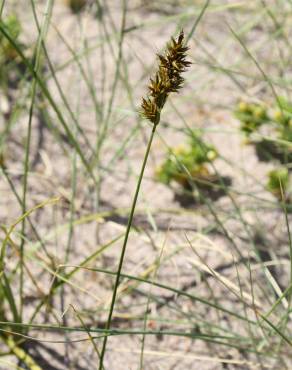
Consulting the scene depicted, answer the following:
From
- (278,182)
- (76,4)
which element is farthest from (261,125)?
(76,4)

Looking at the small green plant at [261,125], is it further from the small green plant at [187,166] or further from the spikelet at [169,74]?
the spikelet at [169,74]

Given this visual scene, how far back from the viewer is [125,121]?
64.4 inches

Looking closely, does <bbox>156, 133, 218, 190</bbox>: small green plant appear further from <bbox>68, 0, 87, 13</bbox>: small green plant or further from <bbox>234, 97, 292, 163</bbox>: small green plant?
<bbox>68, 0, 87, 13</bbox>: small green plant

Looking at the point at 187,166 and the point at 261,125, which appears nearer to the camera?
the point at 187,166

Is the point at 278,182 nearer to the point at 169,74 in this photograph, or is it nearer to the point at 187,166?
the point at 187,166

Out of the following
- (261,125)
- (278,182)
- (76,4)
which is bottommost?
(278,182)

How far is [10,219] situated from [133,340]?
426 millimetres

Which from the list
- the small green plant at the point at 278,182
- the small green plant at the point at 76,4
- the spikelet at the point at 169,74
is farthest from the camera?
the small green plant at the point at 76,4

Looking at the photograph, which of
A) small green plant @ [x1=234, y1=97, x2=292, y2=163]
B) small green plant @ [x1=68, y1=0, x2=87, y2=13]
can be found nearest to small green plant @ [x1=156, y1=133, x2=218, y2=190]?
small green plant @ [x1=234, y1=97, x2=292, y2=163]

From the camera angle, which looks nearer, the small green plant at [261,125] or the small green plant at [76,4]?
the small green plant at [261,125]

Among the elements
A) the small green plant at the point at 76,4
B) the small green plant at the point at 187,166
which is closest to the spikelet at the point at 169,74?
the small green plant at the point at 187,166

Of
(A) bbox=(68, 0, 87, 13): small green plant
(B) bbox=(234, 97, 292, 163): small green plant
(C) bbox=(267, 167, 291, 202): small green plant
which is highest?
(A) bbox=(68, 0, 87, 13): small green plant

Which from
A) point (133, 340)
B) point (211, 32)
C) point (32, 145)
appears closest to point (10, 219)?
point (32, 145)

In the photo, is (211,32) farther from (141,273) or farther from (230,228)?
(141,273)
